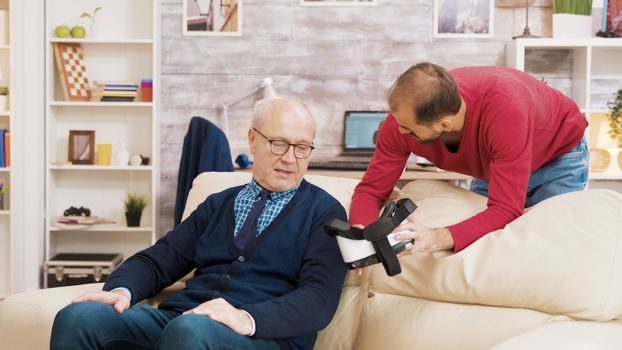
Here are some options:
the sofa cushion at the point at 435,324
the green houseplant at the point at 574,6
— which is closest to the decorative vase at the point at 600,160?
the green houseplant at the point at 574,6

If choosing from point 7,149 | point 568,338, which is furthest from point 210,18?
point 568,338

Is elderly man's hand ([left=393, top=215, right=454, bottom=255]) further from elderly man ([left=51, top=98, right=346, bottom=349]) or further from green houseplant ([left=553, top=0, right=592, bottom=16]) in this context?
green houseplant ([left=553, top=0, right=592, bottom=16])

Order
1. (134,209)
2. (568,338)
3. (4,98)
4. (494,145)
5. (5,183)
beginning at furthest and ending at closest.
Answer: (134,209) < (5,183) < (4,98) < (494,145) < (568,338)

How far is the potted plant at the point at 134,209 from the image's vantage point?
4.61m

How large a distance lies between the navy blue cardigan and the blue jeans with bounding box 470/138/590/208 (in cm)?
65

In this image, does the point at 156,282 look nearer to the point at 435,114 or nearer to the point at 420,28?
the point at 435,114

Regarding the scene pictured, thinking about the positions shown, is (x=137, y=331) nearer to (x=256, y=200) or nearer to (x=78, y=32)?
(x=256, y=200)

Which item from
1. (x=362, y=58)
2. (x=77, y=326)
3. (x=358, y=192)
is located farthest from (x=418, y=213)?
(x=362, y=58)

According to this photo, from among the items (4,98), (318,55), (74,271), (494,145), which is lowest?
(74,271)

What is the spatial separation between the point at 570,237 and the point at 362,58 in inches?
116

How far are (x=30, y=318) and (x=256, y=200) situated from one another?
2.17 feet

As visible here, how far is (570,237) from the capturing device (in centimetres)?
180

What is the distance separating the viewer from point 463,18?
4.57 meters

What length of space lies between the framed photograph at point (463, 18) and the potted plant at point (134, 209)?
203 cm
